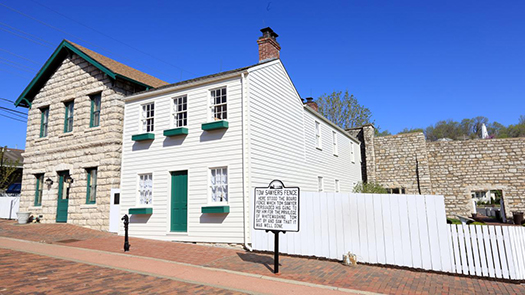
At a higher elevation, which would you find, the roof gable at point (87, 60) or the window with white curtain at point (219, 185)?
the roof gable at point (87, 60)

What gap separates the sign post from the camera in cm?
765

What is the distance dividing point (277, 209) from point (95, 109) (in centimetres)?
1210

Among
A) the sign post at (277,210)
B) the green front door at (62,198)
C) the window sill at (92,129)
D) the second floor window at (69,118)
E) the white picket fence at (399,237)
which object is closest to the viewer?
the white picket fence at (399,237)

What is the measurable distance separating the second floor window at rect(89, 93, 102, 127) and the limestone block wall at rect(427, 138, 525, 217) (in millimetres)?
21846

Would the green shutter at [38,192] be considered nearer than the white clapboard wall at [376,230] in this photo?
No

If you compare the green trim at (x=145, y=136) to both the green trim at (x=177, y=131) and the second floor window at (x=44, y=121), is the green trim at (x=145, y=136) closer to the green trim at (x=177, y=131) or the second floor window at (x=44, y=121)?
the green trim at (x=177, y=131)

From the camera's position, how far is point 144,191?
42.8 ft

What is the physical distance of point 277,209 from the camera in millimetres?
7887

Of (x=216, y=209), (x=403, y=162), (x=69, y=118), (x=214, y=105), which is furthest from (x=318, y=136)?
(x=69, y=118)

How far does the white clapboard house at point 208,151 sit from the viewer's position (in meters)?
11.1

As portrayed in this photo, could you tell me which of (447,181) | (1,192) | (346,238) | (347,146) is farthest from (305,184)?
(1,192)

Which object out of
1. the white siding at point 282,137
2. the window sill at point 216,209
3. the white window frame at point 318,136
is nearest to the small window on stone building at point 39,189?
the window sill at point 216,209

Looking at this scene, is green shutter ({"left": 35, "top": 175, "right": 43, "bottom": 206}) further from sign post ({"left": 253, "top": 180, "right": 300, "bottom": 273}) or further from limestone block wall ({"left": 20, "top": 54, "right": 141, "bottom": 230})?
sign post ({"left": 253, "top": 180, "right": 300, "bottom": 273})

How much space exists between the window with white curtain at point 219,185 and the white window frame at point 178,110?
2.44 meters
